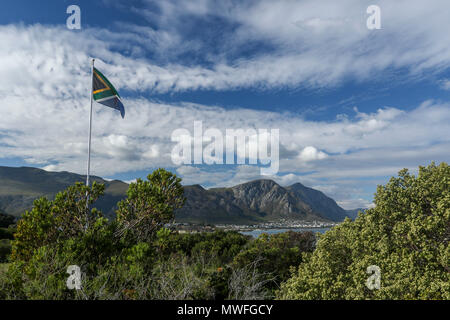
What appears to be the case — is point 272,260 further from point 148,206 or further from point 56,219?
point 56,219

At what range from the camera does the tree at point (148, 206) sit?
14883 mm

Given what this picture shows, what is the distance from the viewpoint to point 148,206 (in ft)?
49.1

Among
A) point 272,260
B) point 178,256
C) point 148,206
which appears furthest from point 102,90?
point 272,260

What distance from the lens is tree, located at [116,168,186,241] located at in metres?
14.9

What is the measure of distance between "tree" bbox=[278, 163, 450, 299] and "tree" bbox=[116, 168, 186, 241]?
24.6 feet

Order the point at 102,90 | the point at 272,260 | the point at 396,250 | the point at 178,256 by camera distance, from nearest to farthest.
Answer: the point at 396,250 → the point at 178,256 → the point at 102,90 → the point at 272,260

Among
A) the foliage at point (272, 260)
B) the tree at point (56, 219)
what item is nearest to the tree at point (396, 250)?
the foliage at point (272, 260)

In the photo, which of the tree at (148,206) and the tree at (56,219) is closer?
the tree at (56,219)

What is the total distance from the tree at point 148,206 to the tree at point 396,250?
7.50 metres

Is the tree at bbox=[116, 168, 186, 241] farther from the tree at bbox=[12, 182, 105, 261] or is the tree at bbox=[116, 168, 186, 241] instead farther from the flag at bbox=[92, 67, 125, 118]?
the flag at bbox=[92, 67, 125, 118]

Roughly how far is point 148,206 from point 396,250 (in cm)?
1188

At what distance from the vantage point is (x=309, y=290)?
13508 millimetres

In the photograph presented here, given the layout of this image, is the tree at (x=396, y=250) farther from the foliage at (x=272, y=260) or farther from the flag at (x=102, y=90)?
the flag at (x=102, y=90)
